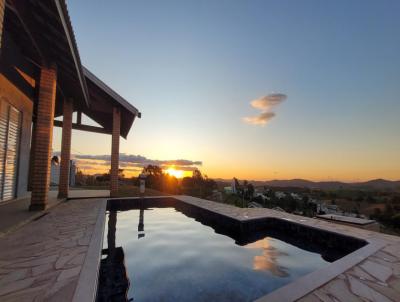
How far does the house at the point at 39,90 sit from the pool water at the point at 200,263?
3427 mm

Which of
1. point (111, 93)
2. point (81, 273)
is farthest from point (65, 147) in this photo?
point (81, 273)

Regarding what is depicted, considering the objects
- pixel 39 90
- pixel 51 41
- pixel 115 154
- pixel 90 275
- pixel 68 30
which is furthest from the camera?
pixel 115 154

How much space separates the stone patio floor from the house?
3.08 meters

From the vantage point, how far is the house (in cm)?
463

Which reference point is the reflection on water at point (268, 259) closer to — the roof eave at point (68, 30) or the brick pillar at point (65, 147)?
the roof eave at point (68, 30)

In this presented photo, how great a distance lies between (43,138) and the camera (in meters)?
6.16

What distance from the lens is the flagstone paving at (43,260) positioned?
2182 mm

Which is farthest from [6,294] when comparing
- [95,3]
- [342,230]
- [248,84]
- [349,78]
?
[349,78]

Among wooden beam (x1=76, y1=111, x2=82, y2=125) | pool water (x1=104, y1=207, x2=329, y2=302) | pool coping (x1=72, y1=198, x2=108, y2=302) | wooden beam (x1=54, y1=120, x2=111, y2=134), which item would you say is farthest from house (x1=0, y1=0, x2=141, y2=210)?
pool water (x1=104, y1=207, x2=329, y2=302)

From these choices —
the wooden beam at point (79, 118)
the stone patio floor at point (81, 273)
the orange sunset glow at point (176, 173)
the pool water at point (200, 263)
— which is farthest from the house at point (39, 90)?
the orange sunset glow at point (176, 173)

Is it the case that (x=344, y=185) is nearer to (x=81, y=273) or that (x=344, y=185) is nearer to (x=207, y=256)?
(x=207, y=256)

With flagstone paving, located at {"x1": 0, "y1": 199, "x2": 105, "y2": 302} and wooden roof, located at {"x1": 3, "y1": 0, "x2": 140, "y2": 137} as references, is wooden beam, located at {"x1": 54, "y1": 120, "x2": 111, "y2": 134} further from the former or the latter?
flagstone paving, located at {"x1": 0, "y1": 199, "x2": 105, "y2": 302}

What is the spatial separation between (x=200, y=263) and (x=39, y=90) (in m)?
6.52

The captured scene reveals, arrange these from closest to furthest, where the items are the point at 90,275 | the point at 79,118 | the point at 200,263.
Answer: the point at 90,275, the point at 200,263, the point at 79,118
